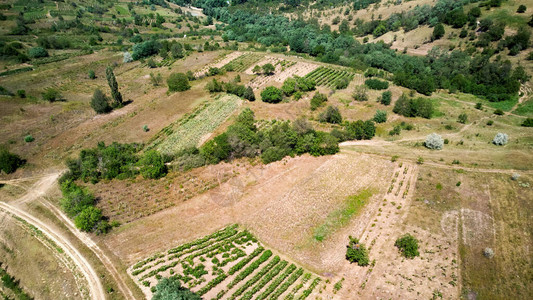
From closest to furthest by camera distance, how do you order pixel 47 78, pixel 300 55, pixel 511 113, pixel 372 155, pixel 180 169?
pixel 180 169, pixel 372 155, pixel 511 113, pixel 47 78, pixel 300 55

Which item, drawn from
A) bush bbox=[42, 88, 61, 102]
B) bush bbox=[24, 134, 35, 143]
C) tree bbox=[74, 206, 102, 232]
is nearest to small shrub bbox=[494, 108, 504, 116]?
tree bbox=[74, 206, 102, 232]

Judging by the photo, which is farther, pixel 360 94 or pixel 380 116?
pixel 360 94

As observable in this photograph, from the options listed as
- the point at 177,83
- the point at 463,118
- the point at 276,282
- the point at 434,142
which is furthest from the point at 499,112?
the point at 177,83

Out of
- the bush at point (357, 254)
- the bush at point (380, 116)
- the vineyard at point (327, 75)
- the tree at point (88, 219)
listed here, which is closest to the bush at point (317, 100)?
the vineyard at point (327, 75)

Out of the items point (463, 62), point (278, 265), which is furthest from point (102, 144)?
point (463, 62)

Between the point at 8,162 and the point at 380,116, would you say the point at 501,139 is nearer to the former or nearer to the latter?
the point at 380,116

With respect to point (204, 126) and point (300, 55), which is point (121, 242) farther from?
point (300, 55)

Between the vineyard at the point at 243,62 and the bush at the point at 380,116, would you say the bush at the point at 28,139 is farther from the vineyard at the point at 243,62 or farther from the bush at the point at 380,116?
the bush at the point at 380,116
